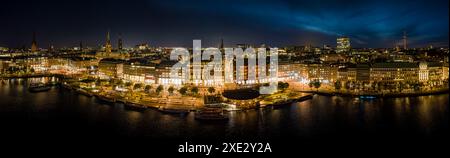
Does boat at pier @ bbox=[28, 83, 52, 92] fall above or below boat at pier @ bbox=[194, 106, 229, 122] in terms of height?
above

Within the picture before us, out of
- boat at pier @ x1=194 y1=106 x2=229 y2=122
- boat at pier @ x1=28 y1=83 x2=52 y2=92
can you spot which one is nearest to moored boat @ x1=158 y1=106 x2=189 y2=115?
boat at pier @ x1=194 y1=106 x2=229 y2=122

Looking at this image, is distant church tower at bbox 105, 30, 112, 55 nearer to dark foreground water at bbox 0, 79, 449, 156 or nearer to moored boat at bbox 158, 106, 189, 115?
dark foreground water at bbox 0, 79, 449, 156

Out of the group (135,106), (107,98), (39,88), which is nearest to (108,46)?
(39,88)

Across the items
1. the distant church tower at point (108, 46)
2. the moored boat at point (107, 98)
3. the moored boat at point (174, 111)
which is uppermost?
the distant church tower at point (108, 46)

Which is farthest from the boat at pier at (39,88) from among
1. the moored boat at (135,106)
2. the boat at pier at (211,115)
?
the boat at pier at (211,115)

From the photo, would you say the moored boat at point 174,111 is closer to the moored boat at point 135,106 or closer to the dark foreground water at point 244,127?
the dark foreground water at point 244,127
